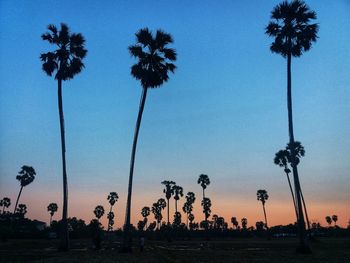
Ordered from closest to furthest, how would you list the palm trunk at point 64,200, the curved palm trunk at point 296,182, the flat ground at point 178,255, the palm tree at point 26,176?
the flat ground at point 178,255
the curved palm trunk at point 296,182
the palm trunk at point 64,200
the palm tree at point 26,176

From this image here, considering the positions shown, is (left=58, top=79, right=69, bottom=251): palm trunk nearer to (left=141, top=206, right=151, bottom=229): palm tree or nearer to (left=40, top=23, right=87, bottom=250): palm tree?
(left=40, top=23, right=87, bottom=250): palm tree

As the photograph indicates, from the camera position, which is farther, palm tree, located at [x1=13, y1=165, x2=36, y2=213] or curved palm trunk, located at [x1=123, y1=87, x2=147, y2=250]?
palm tree, located at [x1=13, y1=165, x2=36, y2=213]

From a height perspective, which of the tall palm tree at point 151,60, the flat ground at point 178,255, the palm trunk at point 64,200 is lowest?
the flat ground at point 178,255

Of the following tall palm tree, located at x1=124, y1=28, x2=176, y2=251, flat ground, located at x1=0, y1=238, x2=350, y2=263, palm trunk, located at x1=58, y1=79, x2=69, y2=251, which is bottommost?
flat ground, located at x1=0, y1=238, x2=350, y2=263

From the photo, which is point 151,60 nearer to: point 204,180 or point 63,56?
point 63,56

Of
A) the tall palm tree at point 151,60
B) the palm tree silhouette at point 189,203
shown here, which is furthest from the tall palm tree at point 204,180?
the tall palm tree at point 151,60

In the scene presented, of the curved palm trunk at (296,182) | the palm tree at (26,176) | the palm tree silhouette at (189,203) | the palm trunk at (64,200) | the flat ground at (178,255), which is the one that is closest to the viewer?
the flat ground at (178,255)

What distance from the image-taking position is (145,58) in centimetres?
3747

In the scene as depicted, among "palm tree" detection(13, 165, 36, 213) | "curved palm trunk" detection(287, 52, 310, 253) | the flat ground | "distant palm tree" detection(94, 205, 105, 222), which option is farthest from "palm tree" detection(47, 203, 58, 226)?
"curved palm trunk" detection(287, 52, 310, 253)

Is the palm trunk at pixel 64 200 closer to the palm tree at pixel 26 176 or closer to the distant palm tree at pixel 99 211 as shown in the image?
the palm tree at pixel 26 176

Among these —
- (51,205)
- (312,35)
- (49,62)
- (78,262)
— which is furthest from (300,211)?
(51,205)

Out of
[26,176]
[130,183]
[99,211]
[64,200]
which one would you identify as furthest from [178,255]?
[99,211]

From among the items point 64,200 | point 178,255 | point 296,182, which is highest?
point 296,182

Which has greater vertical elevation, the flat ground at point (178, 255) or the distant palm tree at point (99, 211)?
the distant palm tree at point (99, 211)
